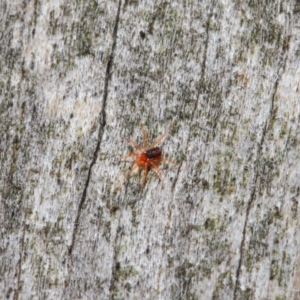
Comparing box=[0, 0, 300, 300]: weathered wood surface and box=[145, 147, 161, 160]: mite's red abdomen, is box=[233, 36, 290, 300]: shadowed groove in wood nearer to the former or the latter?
box=[0, 0, 300, 300]: weathered wood surface

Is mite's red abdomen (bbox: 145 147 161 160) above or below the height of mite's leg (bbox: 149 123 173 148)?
below

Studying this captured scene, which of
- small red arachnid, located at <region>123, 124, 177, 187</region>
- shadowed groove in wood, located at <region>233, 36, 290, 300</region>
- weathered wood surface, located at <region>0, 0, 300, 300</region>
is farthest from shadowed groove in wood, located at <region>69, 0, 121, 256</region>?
shadowed groove in wood, located at <region>233, 36, 290, 300</region>

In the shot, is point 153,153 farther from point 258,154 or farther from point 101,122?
point 258,154

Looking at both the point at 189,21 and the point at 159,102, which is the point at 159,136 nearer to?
the point at 159,102

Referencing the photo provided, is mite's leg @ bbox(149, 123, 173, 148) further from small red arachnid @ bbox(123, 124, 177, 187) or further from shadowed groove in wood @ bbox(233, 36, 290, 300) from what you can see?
shadowed groove in wood @ bbox(233, 36, 290, 300)

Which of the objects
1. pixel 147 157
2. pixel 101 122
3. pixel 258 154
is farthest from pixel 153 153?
pixel 258 154

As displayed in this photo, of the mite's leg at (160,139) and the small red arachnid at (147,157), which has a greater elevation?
the mite's leg at (160,139)

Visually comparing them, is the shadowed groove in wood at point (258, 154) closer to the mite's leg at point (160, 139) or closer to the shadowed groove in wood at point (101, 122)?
the mite's leg at point (160, 139)

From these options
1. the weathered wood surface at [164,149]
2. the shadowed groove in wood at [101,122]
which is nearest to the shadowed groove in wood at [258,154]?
the weathered wood surface at [164,149]
